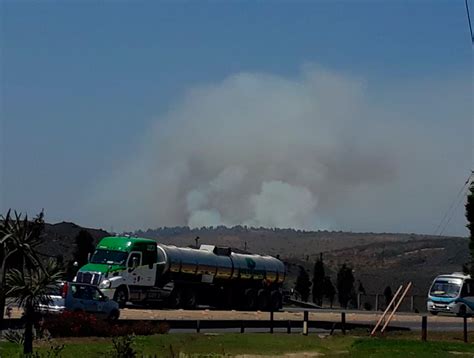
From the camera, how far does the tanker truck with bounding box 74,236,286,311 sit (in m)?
49.3

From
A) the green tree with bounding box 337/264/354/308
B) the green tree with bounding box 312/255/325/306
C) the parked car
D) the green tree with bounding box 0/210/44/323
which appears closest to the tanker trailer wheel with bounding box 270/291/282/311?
the green tree with bounding box 312/255/325/306

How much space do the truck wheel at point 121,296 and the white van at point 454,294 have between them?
20.4 m

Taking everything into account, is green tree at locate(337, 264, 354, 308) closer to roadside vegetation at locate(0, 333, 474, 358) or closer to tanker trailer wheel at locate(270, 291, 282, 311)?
tanker trailer wheel at locate(270, 291, 282, 311)

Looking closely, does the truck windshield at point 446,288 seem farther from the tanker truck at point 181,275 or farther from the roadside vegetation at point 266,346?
the roadside vegetation at point 266,346

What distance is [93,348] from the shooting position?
2567 cm

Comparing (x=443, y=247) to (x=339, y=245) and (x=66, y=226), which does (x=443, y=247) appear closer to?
(x=339, y=245)

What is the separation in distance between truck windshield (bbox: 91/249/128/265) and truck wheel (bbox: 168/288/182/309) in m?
4.19

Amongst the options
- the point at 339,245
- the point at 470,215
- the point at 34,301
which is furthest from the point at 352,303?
the point at 339,245

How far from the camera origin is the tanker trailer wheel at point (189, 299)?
5419 cm

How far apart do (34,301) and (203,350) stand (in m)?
7.80

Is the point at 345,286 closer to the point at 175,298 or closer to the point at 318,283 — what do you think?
the point at 318,283

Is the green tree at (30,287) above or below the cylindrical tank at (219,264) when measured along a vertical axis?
below

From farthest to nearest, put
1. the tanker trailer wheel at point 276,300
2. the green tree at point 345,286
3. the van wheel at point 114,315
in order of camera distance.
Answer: the green tree at point 345,286 < the tanker trailer wheel at point 276,300 < the van wheel at point 114,315

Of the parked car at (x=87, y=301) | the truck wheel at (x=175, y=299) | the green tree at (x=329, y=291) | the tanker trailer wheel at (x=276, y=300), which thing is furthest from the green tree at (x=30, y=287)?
the green tree at (x=329, y=291)
